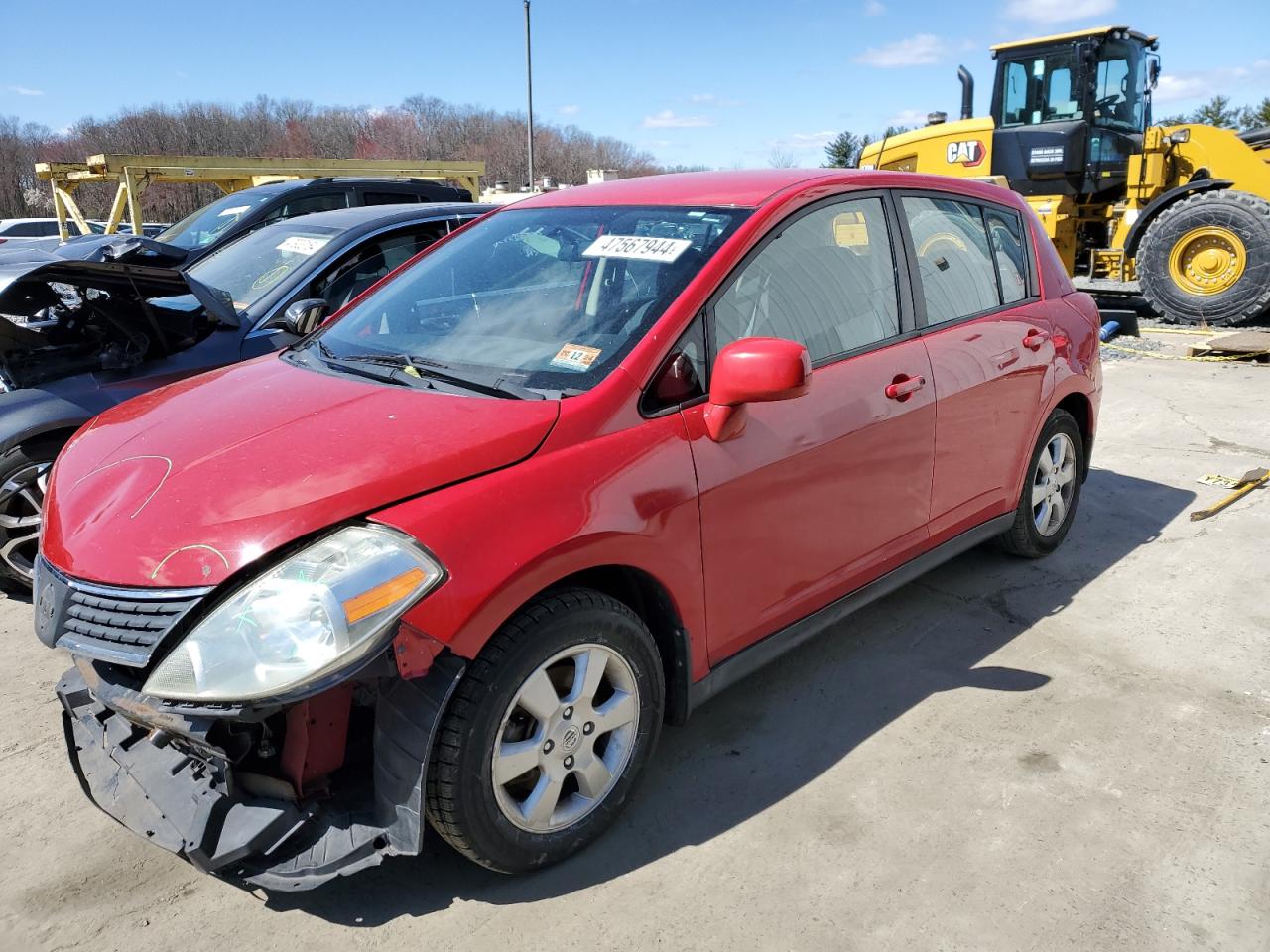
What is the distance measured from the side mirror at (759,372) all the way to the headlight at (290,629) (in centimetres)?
97

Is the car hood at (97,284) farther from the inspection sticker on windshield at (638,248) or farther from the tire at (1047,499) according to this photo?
the tire at (1047,499)

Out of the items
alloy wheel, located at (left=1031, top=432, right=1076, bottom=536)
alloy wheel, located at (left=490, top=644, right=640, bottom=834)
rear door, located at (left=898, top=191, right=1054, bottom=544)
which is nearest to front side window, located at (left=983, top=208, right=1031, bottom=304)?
rear door, located at (left=898, top=191, right=1054, bottom=544)

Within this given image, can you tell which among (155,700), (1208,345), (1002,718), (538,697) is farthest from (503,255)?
(1208,345)

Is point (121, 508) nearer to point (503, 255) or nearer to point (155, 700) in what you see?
point (155, 700)

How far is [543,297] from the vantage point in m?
2.91

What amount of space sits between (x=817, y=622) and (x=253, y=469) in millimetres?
1803

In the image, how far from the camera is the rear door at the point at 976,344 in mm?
3471

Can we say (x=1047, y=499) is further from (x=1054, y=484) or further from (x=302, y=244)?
(x=302, y=244)

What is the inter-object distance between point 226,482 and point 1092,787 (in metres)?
2.56

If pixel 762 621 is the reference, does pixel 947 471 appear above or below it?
above

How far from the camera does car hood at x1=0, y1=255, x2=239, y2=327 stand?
12.9ft

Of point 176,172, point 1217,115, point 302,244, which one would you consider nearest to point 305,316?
point 302,244

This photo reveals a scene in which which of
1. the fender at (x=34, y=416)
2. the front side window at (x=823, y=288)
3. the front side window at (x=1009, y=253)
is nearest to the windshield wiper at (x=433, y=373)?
the front side window at (x=823, y=288)

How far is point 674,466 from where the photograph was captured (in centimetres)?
252
